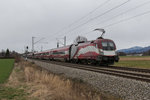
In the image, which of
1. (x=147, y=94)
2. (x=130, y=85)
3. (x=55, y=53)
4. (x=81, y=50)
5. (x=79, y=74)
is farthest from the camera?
(x=55, y=53)

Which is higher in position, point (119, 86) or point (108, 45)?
point (108, 45)

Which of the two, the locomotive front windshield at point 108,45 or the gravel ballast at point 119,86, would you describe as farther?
the locomotive front windshield at point 108,45

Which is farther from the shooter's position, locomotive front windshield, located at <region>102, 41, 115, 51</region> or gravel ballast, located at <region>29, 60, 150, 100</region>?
locomotive front windshield, located at <region>102, 41, 115, 51</region>

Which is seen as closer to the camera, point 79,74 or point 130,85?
point 130,85

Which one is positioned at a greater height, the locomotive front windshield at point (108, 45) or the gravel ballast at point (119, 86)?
the locomotive front windshield at point (108, 45)

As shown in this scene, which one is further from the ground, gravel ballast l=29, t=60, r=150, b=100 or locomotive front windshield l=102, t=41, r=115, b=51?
locomotive front windshield l=102, t=41, r=115, b=51

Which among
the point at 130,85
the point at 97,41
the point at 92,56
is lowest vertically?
the point at 130,85

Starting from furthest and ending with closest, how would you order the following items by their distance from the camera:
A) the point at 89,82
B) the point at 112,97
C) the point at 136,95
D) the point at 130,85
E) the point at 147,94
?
the point at 89,82, the point at 112,97, the point at 130,85, the point at 136,95, the point at 147,94

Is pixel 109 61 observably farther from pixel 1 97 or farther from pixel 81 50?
pixel 1 97

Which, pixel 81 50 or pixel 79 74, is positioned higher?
pixel 81 50

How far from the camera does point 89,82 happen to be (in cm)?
1238

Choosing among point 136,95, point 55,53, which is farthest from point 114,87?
point 55,53

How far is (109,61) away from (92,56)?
77.6 inches

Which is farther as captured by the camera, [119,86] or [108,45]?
[108,45]
